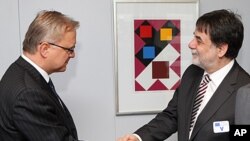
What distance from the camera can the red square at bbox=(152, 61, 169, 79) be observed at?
79.2 inches

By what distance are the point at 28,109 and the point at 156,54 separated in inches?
42.7

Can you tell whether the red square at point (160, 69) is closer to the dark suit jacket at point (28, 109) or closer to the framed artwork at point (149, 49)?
the framed artwork at point (149, 49)

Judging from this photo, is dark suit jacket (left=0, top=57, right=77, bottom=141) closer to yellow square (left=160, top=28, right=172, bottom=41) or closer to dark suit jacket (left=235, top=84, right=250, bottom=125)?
dark suit jacket (left=235, top=84, right=250, bottom=125)

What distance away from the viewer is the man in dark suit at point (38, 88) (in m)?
1.12

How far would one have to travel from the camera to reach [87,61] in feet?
6.46

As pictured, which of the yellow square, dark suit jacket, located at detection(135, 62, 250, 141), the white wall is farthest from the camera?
the yellow square

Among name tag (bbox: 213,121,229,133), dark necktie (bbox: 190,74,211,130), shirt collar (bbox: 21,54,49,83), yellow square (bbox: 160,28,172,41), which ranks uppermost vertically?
yellow square (bbox: 160,28,172,41)

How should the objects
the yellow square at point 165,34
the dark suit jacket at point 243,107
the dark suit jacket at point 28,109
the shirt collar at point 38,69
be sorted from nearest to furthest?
the dark suit jacket at point 243,107 → the dark suit jacket at point 28,109 → the shirt collar at point 38,69 → the yellow square at point 165,34

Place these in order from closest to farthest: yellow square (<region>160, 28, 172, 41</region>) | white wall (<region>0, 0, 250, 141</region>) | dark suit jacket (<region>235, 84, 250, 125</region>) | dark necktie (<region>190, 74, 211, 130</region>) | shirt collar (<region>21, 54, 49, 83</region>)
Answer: dark suit jacket (<region>235, 84, 250, 125</region>), shirt collar (<region>21, 54, 49, 83</region>), dark necktie (<region>190, 74, 211, 130</region>), white wall (<region>0, 0, 250, 141</region>), yellow square (<region>160, 28, 172, 41</region>)

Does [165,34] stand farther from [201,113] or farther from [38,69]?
[38,69]

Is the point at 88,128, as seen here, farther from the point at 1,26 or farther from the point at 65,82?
the point at 1,26

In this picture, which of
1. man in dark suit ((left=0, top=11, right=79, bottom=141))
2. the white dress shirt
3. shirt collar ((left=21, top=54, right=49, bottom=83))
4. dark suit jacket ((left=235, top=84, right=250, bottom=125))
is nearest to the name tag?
the white dress shirt

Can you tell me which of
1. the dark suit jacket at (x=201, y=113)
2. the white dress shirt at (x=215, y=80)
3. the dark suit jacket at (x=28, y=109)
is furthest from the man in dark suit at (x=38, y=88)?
the white dress shirt at (x=215, y=80)

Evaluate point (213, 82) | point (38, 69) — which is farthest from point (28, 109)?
point (213, 82)
